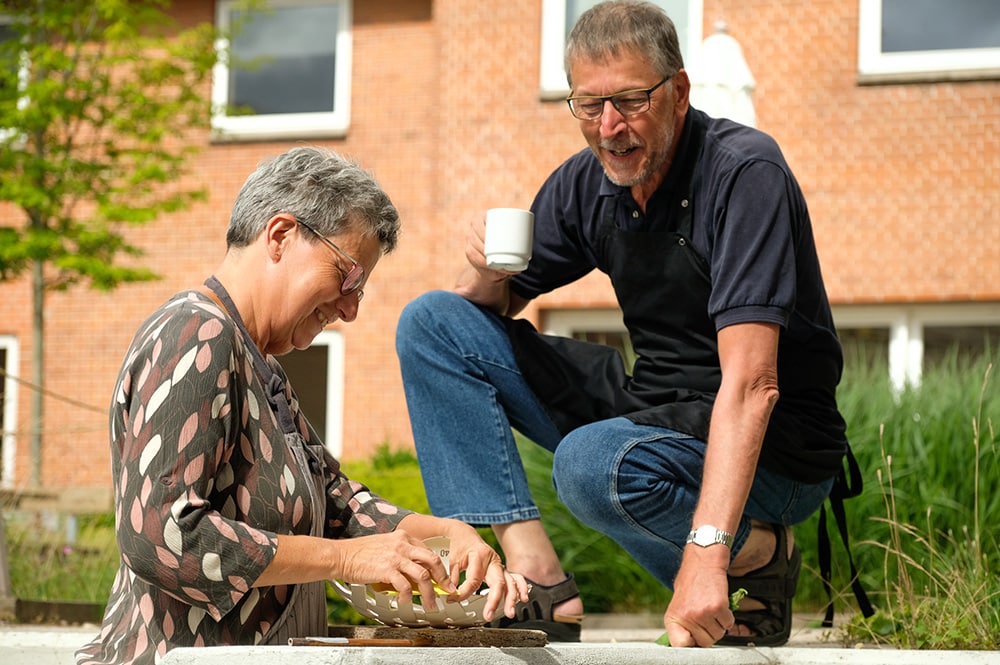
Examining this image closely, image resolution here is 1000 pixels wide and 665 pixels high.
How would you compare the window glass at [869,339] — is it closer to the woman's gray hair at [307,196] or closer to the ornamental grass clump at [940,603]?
the ornamental grass clump at [940,603]

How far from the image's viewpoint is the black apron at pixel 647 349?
10.2ft

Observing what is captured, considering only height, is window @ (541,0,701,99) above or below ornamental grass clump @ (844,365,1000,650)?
above

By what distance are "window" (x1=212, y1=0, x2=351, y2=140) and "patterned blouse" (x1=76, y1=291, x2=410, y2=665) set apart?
10.9m

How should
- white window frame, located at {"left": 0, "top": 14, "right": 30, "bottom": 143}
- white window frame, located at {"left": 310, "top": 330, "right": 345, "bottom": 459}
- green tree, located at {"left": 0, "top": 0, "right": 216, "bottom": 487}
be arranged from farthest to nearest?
1. white window frame, located at {"left": 310, "top": 330, "right": 345, "bottom": 459}
2. white window frame, located at {"left": 0, "top": 14, "right": 30, "bottom": 143}
3. green tree, located at {"left": 0, "top": 0, "right": 216, "bottom": 487}

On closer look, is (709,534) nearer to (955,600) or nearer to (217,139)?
(955,600)

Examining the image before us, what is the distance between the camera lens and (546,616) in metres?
3.17

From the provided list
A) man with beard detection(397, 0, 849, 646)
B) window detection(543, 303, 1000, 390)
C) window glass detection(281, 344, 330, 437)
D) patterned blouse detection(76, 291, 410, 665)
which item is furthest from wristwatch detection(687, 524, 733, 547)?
window glass detection(281, 344, 330, 437)

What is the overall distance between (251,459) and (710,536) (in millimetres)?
944

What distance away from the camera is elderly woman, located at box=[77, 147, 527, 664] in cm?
188

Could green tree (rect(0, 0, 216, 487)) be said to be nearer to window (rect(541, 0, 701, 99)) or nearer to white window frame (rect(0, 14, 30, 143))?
white window frame (rect(0, 14, 30, 143))

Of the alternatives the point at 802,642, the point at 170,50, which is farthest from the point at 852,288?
the point at 802,642

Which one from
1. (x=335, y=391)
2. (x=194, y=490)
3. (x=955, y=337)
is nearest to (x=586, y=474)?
(x=194, y=490)

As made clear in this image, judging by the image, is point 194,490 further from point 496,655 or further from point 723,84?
point 723,84

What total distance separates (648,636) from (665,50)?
6.01 feet
